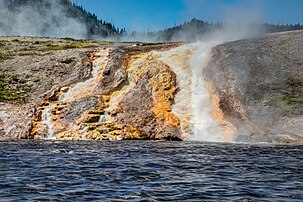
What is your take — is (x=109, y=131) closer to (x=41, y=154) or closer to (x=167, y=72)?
(x=167, y=72)

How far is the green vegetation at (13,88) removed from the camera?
176 feet

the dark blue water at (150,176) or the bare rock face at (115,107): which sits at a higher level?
the bare rock face at (115,107)

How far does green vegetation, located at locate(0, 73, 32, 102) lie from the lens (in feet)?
176

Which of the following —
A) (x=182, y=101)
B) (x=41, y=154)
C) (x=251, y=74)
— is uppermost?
(x=251, y=74)

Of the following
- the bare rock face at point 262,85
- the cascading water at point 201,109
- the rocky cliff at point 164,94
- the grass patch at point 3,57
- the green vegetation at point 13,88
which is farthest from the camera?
the grass patch at point 3,57

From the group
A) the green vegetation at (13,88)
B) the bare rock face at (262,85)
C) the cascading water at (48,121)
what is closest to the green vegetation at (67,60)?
the green vegetation at (13,88)

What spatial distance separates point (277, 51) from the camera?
55.3m

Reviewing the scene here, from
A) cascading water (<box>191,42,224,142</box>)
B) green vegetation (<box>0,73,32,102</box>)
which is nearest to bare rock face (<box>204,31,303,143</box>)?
cascading water (<box>191,42,224,142</box>)

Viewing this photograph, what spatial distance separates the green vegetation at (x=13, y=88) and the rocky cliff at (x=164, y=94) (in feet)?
0.40

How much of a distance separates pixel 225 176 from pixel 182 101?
1163 inches

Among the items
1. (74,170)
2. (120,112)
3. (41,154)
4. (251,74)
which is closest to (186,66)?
(251,74)

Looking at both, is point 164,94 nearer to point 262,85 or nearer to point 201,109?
point 201,109

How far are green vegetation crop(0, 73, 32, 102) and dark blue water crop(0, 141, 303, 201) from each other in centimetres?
2757

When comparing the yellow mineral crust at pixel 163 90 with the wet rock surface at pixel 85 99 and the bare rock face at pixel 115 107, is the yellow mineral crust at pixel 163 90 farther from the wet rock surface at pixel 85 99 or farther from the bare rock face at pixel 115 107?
the wet rock surface at pixel 85 99
